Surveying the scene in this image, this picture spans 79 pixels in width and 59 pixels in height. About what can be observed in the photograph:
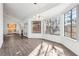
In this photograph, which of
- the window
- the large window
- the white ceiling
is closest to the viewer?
the large window

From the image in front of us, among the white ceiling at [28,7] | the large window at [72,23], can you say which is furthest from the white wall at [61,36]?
the white ceiling at [28,7]

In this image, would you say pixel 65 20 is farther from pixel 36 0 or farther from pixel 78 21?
pixel 36 0

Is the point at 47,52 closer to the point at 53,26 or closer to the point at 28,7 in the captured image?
the point at 28,7

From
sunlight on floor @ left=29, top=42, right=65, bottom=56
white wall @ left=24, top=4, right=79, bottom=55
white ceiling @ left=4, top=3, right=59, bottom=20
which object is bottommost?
sunlight on floor @ left=29, top=42, right=65, bottom=56

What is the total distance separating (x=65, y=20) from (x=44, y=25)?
392 cm

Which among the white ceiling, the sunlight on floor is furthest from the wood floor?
the white ceiling

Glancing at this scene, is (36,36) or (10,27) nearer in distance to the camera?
(36,36)

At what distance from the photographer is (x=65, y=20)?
7633 mm

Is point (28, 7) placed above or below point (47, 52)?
above

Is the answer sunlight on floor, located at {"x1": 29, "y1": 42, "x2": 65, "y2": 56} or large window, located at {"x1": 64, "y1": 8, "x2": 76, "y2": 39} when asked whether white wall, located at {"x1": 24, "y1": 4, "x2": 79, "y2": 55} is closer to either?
large window, located at {"x1": 64, "y1": 8, "x2": 76, "y2": 39}

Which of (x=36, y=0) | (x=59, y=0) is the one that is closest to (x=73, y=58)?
(x=59, y=0)

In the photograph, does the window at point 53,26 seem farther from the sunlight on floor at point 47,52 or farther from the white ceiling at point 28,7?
the sunlight on floor at point 47,52

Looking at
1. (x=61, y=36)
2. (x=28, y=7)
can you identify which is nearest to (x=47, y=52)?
(x=61, y=36)

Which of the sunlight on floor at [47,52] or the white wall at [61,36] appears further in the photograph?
the white wall at [61,36]
